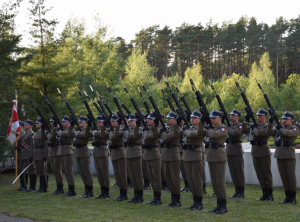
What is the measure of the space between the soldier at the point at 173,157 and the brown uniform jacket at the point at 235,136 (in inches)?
60.6

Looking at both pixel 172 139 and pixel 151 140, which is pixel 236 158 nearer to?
pixel 172 139

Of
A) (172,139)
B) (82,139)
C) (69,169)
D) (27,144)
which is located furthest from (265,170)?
(27,144)

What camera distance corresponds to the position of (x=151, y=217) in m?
7.38

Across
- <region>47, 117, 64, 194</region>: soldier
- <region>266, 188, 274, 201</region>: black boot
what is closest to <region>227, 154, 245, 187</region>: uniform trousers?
<region>266, 188, 274, 201</region>: black boot

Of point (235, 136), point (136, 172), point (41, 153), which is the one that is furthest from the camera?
point (41, 153)

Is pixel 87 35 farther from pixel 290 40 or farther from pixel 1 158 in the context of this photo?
pixel 290 40

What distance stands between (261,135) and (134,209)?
3.37m

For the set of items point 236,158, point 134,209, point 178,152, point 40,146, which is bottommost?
point 134,209

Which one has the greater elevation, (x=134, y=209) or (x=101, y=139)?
(x=101, y=139)

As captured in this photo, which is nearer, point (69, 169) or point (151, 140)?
point (151, 140)

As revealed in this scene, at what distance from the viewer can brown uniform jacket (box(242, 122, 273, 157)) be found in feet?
28.1

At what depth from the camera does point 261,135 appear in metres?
8.66

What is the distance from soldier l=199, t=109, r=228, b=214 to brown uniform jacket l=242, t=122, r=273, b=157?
1.39m

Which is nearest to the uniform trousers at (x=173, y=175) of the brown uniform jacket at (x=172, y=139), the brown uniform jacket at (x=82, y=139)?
the brown uniform jacket at (x=172, y=139)
